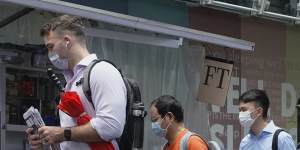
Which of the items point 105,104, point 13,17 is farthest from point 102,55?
point 105,104

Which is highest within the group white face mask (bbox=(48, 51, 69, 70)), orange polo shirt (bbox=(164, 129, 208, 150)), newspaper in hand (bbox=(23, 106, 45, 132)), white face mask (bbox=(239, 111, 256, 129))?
white face mask (bbox=(48, 51, 69, 70))

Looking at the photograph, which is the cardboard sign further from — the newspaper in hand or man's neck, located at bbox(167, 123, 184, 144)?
the newspaper in hand

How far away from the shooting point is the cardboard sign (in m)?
9.25

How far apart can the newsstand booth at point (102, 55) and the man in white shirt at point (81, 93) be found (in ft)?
8.27

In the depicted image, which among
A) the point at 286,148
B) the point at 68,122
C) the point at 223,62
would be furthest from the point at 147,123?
the point at 68,122

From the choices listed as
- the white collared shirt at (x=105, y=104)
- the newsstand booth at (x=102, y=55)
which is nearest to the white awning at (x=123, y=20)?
the newsstand booth at (x=102, y=55)

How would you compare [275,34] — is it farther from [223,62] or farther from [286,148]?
[286,148]

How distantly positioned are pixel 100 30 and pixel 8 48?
1029 mm

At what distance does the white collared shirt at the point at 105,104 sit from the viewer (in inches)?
131

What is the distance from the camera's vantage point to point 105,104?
11.0 feet

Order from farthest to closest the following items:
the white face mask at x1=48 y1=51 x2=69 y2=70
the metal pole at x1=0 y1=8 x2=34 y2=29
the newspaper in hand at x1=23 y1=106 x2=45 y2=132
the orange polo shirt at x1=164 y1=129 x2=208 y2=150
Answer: the metal pole at x1=0 y1=8 x2=34 y2=29, the orange polo shirt at x1=164 y1=129 x2=208 y2=150, the white face mask at x1=48 y1=51 x2=69 y2=70, the newspaper in hand at x1=23 y1=106 x2=45 y2=132

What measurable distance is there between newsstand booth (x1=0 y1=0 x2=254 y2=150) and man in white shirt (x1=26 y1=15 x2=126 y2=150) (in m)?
2.52

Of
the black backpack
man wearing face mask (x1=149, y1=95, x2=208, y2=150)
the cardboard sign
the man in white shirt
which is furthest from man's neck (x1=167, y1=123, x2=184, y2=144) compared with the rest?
the cardboard sign

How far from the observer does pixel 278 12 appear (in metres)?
10.9
